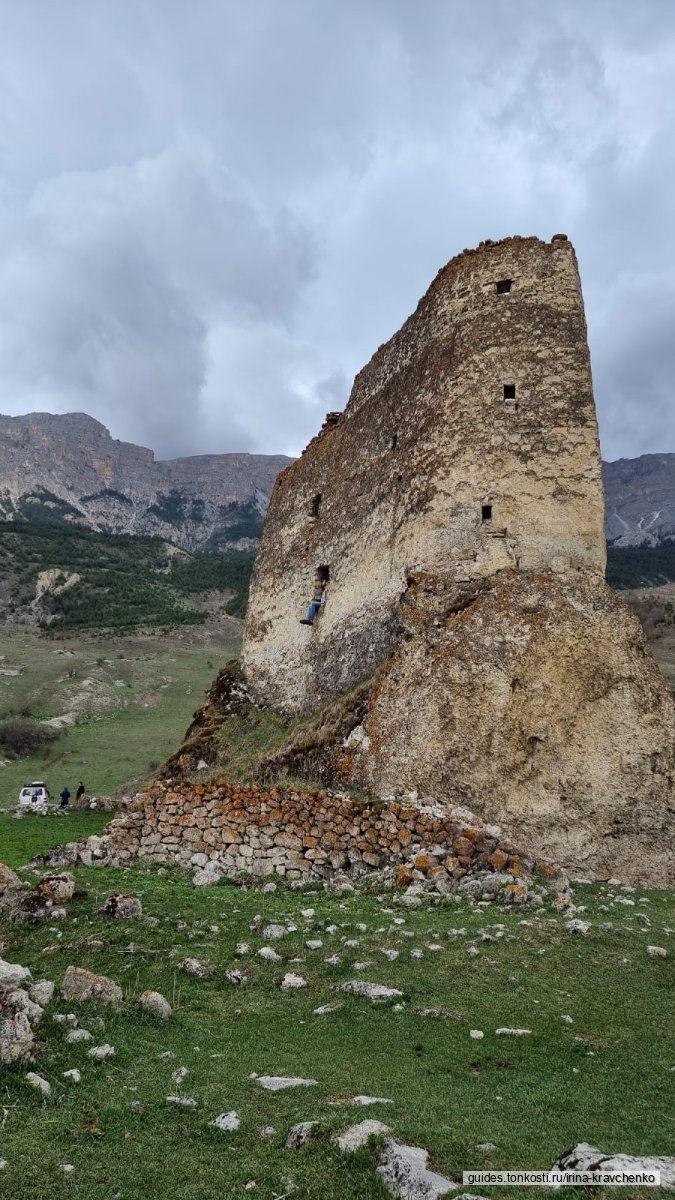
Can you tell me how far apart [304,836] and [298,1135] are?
8.40m

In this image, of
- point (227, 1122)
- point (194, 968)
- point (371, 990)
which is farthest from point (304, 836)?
point (227, 1122)

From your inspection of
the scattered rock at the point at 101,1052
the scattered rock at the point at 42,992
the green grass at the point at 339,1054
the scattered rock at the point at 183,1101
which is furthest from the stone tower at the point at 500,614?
the scattered rock at the point at 183,1101

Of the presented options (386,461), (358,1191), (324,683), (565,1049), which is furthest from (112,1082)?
(386,461)

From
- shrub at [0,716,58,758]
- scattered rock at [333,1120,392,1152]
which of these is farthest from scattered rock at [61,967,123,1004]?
shrub at [0,716,58,758]

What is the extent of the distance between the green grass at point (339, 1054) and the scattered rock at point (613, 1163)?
0.25 meters

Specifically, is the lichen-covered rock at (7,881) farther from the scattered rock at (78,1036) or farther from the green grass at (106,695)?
the green grass at (106,695)

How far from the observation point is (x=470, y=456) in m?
15.7

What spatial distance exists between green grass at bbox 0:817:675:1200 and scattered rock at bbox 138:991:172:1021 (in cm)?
10

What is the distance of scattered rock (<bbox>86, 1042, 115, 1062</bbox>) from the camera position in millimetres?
5820

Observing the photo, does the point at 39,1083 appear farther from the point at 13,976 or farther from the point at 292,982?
the point at 292,982

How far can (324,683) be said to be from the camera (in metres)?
18.7

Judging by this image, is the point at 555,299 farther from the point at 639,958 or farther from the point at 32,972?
the point at 32,972

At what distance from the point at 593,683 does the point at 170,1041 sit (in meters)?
10.0

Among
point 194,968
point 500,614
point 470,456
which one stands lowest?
point 194,968
